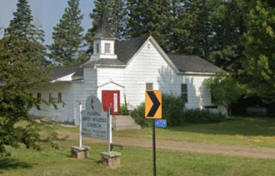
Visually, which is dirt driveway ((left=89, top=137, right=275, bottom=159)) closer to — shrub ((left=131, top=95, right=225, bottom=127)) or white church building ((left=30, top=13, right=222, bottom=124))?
shrub ((left=131, top=95, right=225, bottom=127))

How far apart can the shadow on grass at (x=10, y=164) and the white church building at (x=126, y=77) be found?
11.2m

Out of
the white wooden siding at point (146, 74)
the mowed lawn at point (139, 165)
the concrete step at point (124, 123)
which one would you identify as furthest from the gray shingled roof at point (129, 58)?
the mowed lawn at point (139, 165)

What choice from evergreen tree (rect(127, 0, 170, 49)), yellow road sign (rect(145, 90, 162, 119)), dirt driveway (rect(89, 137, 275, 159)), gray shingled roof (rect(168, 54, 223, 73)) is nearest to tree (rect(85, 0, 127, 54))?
evergreen tree (rect(127, 0, 170, 49))

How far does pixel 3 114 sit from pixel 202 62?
2519 centimetres

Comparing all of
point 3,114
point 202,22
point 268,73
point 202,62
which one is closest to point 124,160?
point 3,114

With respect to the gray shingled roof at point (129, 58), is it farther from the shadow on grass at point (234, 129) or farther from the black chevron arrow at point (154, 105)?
the black chevron arrow at point (154, 105)

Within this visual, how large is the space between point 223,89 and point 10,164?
64.0 ft

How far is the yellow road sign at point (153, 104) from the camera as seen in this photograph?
Answer: 279 inches

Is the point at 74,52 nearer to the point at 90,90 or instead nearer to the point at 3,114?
the point at 90,90

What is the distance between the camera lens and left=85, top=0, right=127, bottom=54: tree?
5509 centimetres

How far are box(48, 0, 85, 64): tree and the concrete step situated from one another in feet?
139

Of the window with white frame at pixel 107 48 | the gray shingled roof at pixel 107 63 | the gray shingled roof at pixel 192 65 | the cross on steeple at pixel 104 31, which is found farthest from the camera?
the gray shingled roof at pixel 192 65

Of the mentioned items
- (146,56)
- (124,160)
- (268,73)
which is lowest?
(124,160)

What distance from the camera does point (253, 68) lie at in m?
17.2
